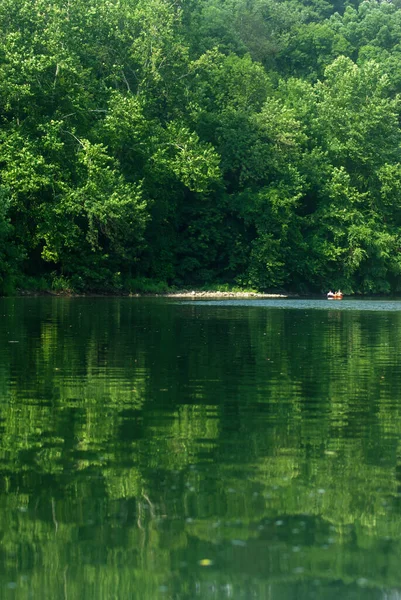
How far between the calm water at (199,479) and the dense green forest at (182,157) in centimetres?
3585

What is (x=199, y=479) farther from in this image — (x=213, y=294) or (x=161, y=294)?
(x=213, y=294)

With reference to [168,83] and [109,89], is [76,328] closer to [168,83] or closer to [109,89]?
[109,89]

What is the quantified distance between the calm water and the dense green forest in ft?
118

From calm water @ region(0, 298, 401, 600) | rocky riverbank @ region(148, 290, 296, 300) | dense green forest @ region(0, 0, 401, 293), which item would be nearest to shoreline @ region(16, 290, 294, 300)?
rocky riverbank @ region(148, 290, 296, 300)

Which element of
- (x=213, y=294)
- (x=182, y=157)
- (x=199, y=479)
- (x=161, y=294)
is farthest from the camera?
(x=213, y=294)

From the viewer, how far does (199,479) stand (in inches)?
390

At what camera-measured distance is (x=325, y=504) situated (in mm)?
9016

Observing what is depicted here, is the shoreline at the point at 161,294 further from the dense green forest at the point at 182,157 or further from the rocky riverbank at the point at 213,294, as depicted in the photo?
the dense green forest at the point at 182,157

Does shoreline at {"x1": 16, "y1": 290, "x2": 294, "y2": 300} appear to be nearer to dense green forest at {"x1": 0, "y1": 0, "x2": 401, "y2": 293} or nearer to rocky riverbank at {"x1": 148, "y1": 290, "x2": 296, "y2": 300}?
rocky riverbank at {"x1": 148, "y1": 290, "x2": 296, "y2": 300}

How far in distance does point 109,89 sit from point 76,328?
135 ft

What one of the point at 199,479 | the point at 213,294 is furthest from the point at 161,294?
the point at 199,479

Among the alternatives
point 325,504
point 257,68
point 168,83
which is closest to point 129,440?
point 325,504

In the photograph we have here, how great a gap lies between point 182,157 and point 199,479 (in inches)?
2446

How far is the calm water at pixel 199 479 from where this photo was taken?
7.22 meters
